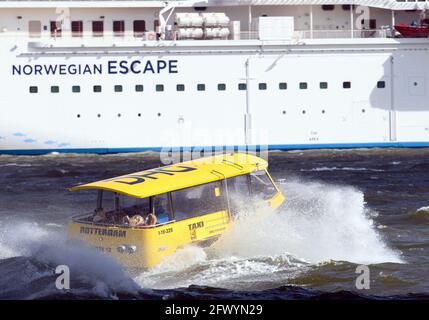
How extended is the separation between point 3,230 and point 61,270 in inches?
240

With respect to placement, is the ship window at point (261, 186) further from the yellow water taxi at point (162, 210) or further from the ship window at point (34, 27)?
the ship window at point (34, 27)

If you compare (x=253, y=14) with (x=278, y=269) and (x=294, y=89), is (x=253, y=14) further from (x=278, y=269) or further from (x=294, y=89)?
(x=278, y=269)

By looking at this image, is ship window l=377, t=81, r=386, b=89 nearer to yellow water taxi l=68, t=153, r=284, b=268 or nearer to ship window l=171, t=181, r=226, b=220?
yellow water taxi l=68, t=153, r=284, b=268

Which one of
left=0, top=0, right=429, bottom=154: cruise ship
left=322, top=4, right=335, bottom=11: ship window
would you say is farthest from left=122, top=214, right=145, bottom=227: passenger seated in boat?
left=322, top=4, right=335, bottom=11: ship window

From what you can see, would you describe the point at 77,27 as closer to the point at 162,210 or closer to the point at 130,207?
the point at 130,207

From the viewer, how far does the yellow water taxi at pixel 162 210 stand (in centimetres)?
1725

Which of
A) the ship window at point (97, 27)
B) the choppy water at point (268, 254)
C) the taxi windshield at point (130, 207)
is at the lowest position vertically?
the choppy water at point (268, 254)

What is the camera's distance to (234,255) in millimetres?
18500

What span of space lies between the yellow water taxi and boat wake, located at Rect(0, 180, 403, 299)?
23 centimetres

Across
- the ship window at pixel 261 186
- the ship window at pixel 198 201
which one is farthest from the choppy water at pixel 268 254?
the ship window at pixel 198 201

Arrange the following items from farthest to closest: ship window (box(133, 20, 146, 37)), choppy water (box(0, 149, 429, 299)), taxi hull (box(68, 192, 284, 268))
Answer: ship window (box(133, 20, 146, 37)) < taxi hull (box(68, 192, 284, 268)) < choppy water (box(0, 149, 429, 299))

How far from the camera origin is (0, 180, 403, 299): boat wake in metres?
15.6

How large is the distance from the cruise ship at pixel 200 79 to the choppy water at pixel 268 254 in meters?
9.70
